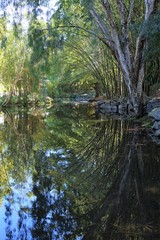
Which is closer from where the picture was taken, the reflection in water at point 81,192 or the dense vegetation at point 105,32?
the reflection in water at point 81,192

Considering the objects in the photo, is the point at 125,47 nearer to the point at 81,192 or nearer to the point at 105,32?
the point at 105,32

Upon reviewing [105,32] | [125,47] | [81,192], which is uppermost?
[105,32]

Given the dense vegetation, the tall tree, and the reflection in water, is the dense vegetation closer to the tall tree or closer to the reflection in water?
the tall tree

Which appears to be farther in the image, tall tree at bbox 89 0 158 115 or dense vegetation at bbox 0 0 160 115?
tall tree at bbox 89 0 158 115

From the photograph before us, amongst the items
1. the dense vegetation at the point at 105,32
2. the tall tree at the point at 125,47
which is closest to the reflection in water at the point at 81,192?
the dense vegetation at the point at 105,32

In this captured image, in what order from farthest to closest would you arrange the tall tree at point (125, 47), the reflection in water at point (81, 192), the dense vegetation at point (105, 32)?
the tall tree at point (125, 47)
the dense vegetation at point (105, 32)
the reflection in water at point (81, 192)

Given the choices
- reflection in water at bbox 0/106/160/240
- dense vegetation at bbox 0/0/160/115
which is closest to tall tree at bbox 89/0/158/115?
dense vegetation at bbox 0/0/160/115

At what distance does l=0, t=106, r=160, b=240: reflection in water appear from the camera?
305cm

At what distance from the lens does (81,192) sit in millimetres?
4195

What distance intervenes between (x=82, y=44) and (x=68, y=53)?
404 cm

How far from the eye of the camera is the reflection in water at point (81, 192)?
3053mm

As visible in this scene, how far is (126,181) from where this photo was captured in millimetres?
4473

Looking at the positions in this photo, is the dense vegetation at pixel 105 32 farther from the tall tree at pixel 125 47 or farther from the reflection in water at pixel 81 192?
the reflection in water at pixel 81 192

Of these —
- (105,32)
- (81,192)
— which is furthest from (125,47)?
(81,192)
